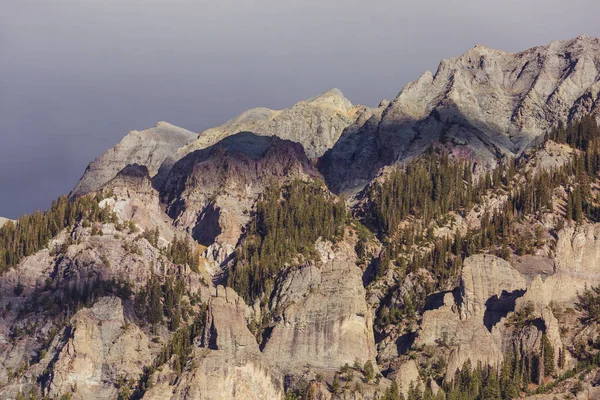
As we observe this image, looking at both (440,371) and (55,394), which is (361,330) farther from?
(55,394)

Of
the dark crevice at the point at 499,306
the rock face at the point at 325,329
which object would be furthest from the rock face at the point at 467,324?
the rock face at the point at 325,329

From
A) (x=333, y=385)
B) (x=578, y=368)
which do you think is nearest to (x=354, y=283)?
(x=333, y=385)

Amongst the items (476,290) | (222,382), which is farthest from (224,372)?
(476,290)

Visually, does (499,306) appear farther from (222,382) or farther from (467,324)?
(222,382)

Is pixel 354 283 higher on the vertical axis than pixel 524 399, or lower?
higher

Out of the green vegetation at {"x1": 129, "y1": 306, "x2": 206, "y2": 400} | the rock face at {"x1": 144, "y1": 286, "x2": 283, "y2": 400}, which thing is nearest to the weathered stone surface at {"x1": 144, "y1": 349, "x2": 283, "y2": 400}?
the rock face at {"x1": 144, "y1": 286, "x2": 283, "y2": 400}

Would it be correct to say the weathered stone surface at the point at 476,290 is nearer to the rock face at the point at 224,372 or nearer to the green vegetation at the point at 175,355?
the rock face at the point at 224,372
